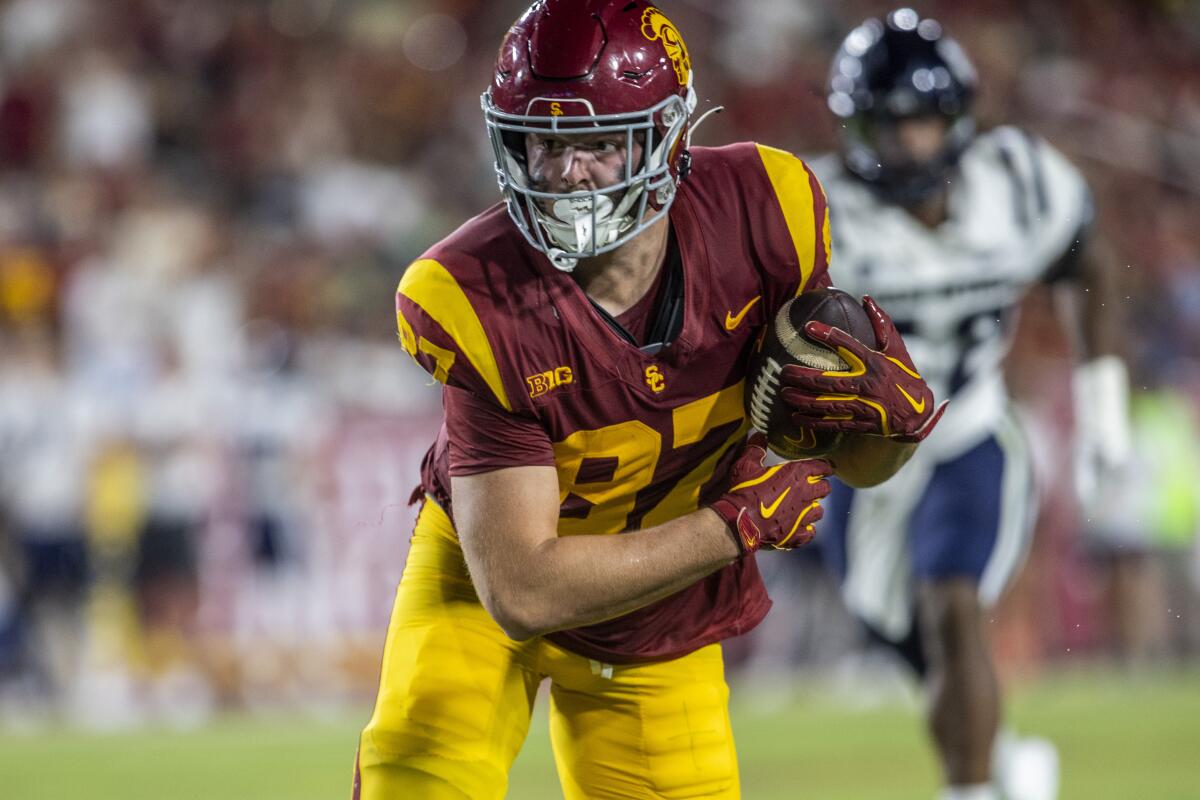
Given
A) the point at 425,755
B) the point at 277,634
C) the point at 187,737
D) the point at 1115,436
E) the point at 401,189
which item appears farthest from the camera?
the point at 401,189

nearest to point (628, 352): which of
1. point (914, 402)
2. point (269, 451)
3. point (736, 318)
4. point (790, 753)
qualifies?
point (736, 318)

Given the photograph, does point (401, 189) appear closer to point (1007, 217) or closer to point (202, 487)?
point (202, 487)

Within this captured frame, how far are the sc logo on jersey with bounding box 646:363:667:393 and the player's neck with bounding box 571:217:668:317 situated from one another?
12 centimetres

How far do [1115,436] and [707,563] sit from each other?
7.79ft

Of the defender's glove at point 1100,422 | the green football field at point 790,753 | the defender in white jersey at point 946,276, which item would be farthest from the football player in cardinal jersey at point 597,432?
the green football field at point 790,753

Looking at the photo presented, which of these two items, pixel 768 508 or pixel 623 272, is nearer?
pixel 768 508

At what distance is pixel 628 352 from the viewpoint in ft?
9.73

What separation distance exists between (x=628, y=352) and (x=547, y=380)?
0.15 meters

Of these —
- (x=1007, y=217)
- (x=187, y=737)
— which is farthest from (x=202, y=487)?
(x=1007, y=217)

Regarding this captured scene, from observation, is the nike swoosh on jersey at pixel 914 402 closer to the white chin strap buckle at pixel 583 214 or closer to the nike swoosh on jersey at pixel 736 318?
the nike swoosh on jersey at pixel 736 318

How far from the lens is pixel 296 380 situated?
840cm

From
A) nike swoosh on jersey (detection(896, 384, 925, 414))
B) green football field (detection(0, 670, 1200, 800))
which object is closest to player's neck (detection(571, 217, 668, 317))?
nike swoosh on jersey (detection(896, 384, 925, 414))

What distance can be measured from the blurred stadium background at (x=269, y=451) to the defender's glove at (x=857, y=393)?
11.5 ft

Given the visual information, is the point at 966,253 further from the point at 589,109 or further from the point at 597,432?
the point at 589,109
